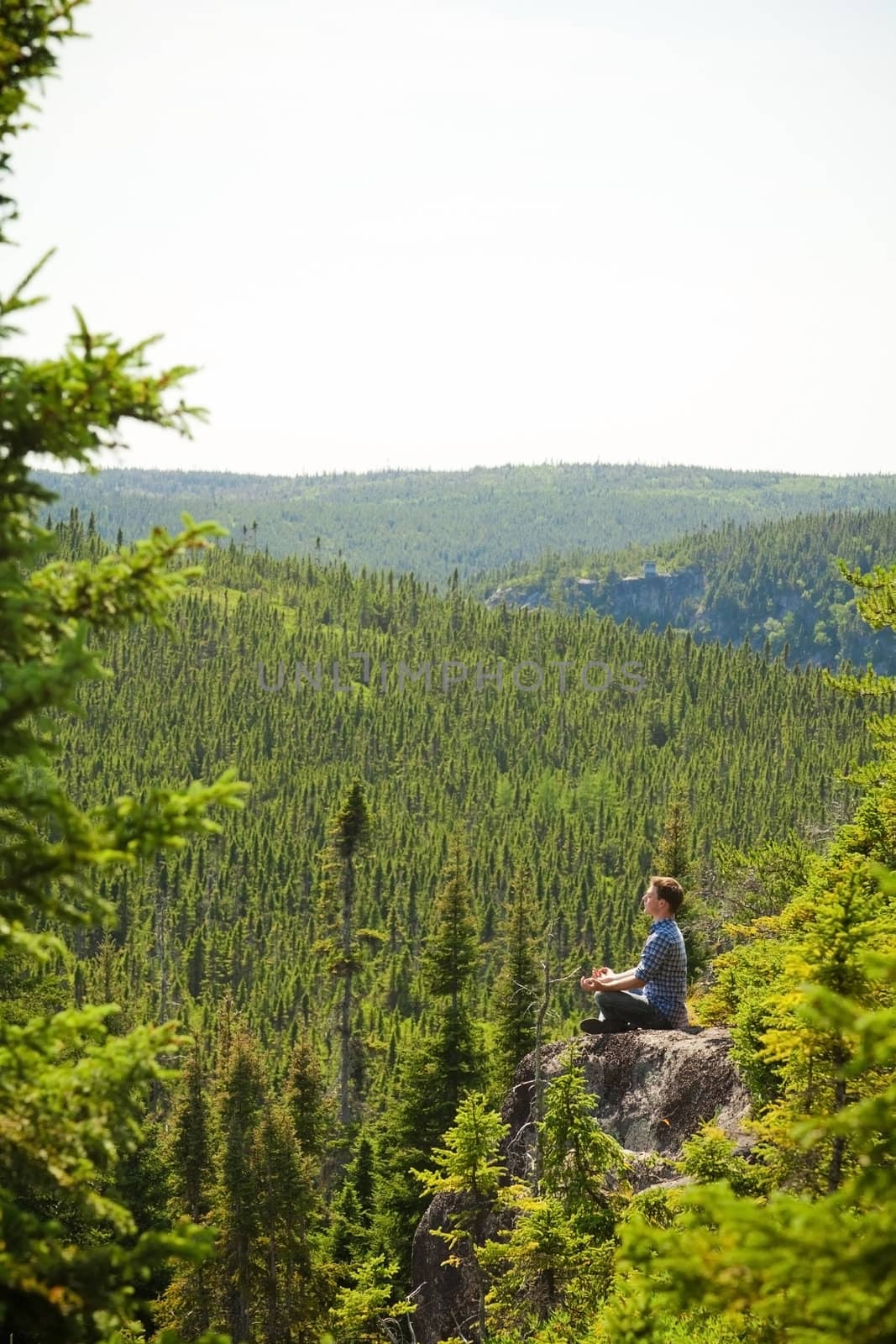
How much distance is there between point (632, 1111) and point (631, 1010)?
4.57ft

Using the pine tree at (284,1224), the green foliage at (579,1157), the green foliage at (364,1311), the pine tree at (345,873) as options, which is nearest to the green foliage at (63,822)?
the green foliage at (579,1157)

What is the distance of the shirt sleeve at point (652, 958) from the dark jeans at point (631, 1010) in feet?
2.47

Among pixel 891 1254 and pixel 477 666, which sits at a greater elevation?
pixel 891 1254

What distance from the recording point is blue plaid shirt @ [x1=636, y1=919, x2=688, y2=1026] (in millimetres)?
13570

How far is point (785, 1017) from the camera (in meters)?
7.90

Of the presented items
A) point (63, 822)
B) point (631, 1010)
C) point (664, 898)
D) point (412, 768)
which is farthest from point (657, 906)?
point (412, 768)

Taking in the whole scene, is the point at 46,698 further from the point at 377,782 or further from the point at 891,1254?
the point at 377,782

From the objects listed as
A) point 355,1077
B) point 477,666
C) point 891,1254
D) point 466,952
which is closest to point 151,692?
point 477,666

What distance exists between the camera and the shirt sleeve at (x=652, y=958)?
536 inches

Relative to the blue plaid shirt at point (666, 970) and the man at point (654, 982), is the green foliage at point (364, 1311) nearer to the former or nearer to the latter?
the man at point (654, 982)

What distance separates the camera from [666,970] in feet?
47.6

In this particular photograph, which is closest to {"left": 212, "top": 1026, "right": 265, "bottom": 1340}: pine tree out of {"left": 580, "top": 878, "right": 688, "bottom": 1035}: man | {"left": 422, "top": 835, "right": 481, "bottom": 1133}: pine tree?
{"left": 422, "top": 835, "right": 481, "bottom": 1133}: pine tree

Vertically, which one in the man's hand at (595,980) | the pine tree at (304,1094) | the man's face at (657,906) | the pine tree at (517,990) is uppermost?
the man's face at (657,906)

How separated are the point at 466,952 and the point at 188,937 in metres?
71.4
